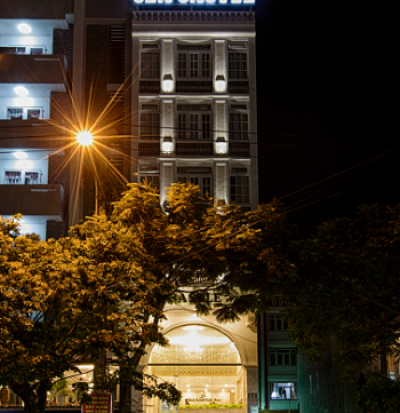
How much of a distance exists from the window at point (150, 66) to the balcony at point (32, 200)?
816 cm

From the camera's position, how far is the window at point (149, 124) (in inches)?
1350

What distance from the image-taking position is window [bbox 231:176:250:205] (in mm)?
33781

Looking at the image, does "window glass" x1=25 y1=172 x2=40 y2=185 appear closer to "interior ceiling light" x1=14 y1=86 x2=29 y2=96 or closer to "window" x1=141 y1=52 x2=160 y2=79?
"interior ceiling light" x1=14 y1=86 x2=29 y2=96

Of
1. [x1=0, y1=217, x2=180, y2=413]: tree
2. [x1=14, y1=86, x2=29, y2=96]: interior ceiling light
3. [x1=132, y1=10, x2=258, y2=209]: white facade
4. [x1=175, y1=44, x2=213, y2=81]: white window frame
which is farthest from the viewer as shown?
[x1=175, y1=44, x2=213, y2=81]: white window frame

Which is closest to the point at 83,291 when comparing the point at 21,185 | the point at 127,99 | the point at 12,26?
the point at 21,185

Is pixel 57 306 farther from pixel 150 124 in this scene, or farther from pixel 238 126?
pixel 238 126

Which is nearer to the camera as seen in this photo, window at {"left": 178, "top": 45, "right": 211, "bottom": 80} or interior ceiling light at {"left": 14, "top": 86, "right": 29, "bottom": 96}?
interior ceiling light at {"left": 14, "top": 86, "right": 29, "bottom": 96}

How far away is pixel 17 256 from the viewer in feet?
64.2

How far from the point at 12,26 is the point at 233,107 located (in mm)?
12916

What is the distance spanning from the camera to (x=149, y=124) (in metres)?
34.6

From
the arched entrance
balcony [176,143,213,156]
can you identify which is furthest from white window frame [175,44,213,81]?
the arched entrance

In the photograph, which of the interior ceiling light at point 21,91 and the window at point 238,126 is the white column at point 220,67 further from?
the interior ceiling light at point 21,91

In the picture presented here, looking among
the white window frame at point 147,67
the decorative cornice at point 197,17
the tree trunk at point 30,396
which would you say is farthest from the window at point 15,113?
the tree trunk at point 30,396

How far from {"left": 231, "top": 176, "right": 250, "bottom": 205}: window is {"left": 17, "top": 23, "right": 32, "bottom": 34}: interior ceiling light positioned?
45.9 feet
